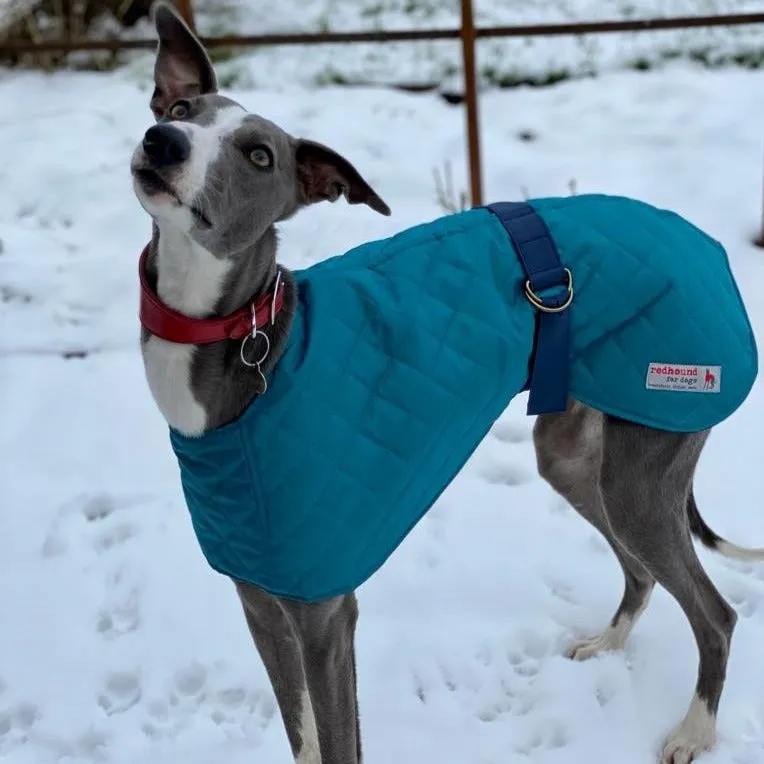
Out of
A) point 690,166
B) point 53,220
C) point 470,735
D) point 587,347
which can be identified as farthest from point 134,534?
point 690,166

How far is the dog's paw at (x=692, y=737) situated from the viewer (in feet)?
8.29

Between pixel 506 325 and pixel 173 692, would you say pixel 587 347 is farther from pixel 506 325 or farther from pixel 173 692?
pixel 173 692

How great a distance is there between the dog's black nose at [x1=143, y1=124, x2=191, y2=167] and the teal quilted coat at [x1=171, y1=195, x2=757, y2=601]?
438mm

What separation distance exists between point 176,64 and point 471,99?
2430 millimetres

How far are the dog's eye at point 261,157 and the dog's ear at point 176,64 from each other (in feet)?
0.97

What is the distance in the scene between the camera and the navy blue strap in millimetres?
2193

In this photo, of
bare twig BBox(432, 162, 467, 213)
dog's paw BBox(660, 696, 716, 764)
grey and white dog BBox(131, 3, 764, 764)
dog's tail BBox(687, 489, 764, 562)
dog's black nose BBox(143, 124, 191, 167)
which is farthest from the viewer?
bare twig BBox(432, 162, 467, 213)

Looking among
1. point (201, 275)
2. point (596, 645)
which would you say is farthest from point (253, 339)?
point (596, 645)

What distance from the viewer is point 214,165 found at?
6.02 ft

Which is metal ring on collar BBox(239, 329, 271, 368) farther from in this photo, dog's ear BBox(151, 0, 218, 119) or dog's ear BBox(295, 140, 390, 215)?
dog's ear BBox(151, 0, 218, 119)

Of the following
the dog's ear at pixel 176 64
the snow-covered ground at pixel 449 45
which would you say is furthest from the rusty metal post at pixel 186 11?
the dog's ear at pixel 176 64

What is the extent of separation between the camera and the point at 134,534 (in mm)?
3252

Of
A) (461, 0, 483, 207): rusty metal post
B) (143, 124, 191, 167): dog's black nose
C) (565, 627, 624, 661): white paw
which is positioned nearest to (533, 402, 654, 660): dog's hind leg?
(565, 627, 624, 661): white paw

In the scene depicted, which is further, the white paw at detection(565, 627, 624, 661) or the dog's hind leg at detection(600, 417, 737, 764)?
the white paw at detection(565, 627, 624, 661)
